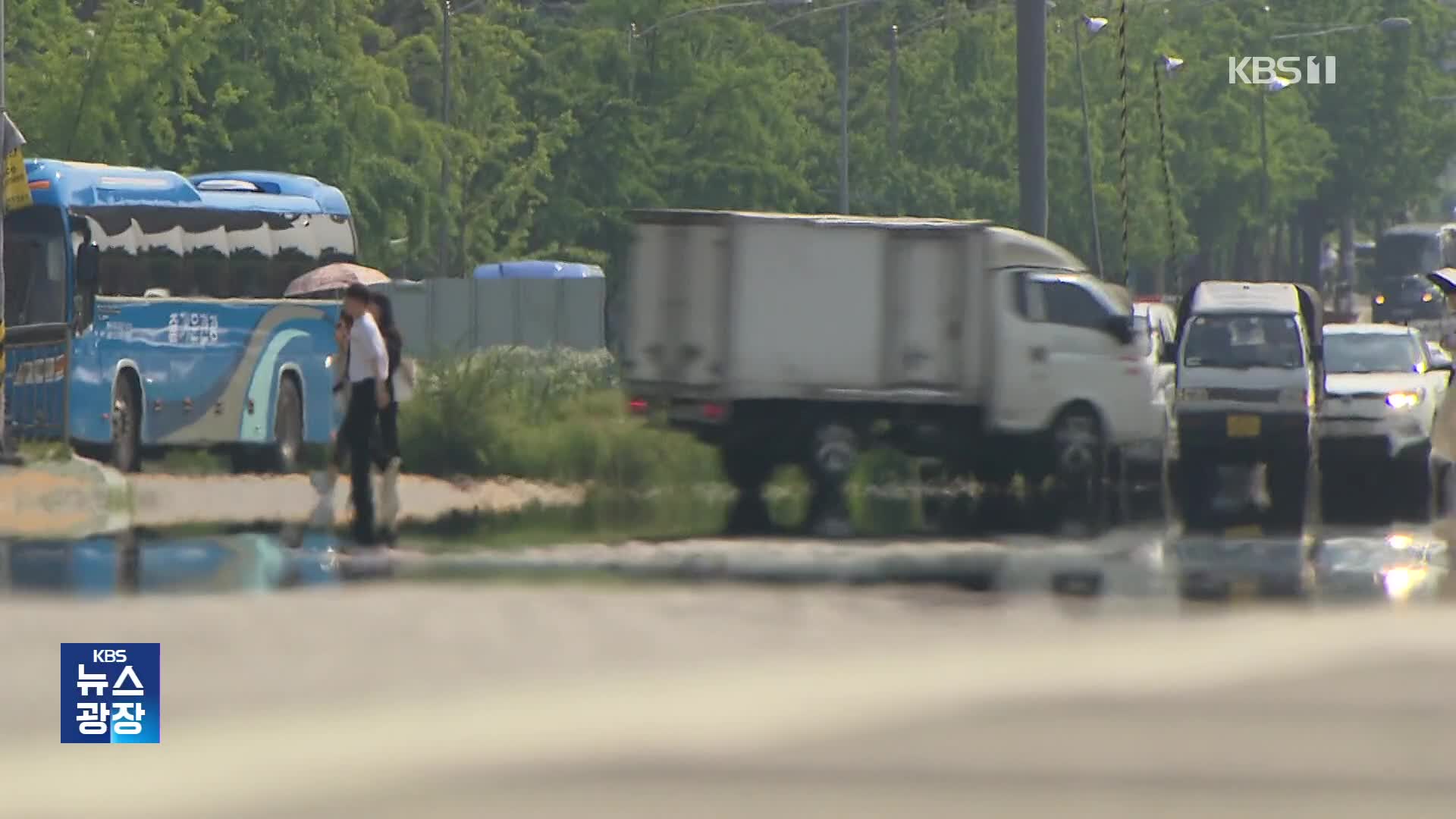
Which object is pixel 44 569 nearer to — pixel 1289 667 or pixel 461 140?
pixel 1289 667

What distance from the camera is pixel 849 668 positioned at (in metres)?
13.3

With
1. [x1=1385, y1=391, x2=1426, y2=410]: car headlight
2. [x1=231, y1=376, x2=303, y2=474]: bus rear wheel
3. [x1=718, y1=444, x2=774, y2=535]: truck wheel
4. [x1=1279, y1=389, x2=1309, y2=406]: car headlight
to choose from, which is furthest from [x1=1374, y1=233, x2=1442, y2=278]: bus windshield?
[x1=718, y1=444, x2=774, y2=535]: truck wheel

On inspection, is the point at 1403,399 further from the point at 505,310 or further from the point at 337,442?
the point at 505,310

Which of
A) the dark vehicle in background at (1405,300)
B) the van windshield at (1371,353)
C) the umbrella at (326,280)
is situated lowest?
the van windshield at (1371,353)

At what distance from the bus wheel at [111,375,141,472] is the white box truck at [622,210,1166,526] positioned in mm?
5773

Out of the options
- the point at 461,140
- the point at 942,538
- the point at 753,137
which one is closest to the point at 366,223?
the point at 461,140

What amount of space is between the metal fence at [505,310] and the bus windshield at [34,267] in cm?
2091

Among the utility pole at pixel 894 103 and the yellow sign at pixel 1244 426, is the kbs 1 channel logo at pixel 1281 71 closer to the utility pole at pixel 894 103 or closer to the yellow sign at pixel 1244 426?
the utility pole at pixel 894 103

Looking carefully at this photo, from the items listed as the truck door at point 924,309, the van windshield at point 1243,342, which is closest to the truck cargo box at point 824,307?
the truck door at point 924,309

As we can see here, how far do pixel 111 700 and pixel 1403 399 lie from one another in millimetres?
23218

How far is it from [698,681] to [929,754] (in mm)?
2276

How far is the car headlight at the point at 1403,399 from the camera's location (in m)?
31.8

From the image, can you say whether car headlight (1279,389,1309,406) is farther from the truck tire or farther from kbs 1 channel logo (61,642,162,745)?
kbs 1 channel logo (61,642,162,745)

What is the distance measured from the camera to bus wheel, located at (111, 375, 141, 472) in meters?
30.7
